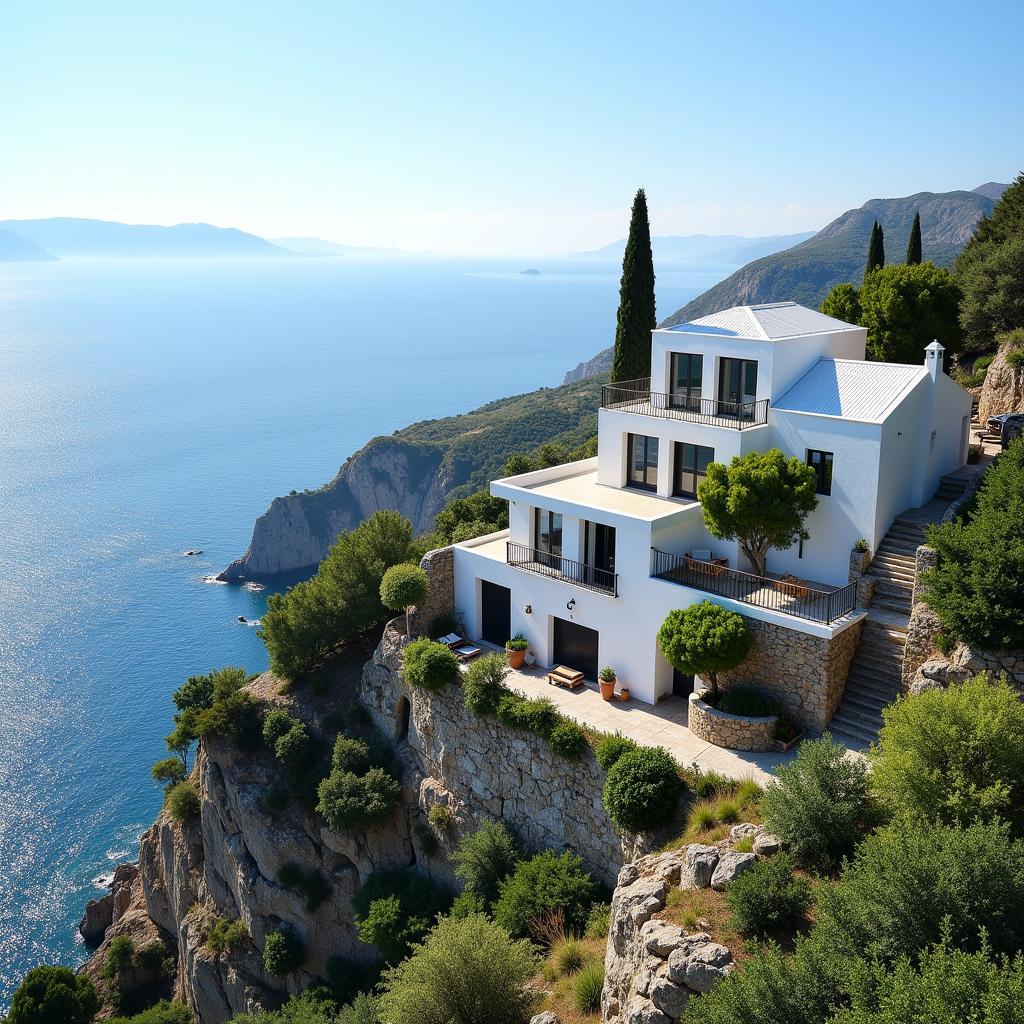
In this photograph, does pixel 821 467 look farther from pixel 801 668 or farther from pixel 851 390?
pixel 801 668

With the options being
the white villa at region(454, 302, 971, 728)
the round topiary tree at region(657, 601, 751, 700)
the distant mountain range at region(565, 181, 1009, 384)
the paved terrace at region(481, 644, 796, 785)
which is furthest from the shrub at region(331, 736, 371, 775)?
the distant mountain range at region(565, 181, 1009, 384)

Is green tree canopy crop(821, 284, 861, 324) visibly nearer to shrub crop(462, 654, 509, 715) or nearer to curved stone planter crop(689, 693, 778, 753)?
curved stone planter crop(689, 693, 778, 753)

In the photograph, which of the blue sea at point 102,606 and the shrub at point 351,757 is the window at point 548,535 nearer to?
the shrub at point 351,757

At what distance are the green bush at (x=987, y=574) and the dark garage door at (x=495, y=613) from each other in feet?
38.2

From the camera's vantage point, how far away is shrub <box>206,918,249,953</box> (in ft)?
93.0

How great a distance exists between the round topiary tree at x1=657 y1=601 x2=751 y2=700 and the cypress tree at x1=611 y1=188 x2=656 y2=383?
45.2 ft

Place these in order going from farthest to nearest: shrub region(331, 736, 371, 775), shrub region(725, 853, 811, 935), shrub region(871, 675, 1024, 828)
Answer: shrub region(331, 736, 371, 775) → shrub region(725, 853, 811, 935) → shrub region(871, 675, 1024, 828)

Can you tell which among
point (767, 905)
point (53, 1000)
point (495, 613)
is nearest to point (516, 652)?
point (495, 613)

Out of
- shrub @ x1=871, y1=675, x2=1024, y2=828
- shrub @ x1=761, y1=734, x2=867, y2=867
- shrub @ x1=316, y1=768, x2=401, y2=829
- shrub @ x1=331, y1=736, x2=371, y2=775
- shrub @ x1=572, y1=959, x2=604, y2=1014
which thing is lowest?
shrub @ x1=316, y1=768, x2=401, y2=829

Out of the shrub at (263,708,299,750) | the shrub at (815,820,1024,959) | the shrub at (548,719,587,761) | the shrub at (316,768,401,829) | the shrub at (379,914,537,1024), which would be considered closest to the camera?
the shrub at (815,820,1024,959)

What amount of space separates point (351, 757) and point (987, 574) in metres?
18.1

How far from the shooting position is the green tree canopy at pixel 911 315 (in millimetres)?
29531

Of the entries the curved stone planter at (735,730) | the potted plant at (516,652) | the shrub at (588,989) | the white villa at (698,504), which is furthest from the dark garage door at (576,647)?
the shrub at (588,989)

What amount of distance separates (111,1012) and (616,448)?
3025 cm
